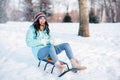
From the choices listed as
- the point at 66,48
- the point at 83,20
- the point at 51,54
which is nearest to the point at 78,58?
the point at 66,48

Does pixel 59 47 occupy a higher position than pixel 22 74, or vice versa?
pixel 59 47

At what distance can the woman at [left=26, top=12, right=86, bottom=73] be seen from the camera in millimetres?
5727

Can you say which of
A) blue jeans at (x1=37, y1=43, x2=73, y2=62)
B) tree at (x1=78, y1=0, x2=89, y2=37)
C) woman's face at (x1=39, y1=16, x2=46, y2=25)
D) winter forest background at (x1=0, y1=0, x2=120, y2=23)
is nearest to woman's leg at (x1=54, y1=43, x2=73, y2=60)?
blue jeans at (x1=37, y1=43, x2=73, y2=62)

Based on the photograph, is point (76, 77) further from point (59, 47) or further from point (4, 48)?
point (4, 48)

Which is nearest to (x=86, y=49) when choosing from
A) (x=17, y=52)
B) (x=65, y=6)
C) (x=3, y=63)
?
(x=17, y=52)

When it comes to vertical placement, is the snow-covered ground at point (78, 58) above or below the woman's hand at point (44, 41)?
below

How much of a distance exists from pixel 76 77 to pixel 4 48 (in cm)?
399

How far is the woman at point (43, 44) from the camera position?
5.73 m

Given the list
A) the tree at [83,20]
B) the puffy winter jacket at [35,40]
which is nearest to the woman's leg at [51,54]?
the puffy winter jacket at [35,40]

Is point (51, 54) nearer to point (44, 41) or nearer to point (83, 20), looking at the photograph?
point (44, 41)

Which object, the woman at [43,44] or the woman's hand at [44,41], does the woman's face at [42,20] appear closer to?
the woman at [43,44]

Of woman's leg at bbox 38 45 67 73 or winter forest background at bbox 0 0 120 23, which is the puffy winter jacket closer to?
woman's leg at bbox 38 45 67 73

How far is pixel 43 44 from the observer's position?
613cm

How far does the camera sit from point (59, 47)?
6094 millimetres
